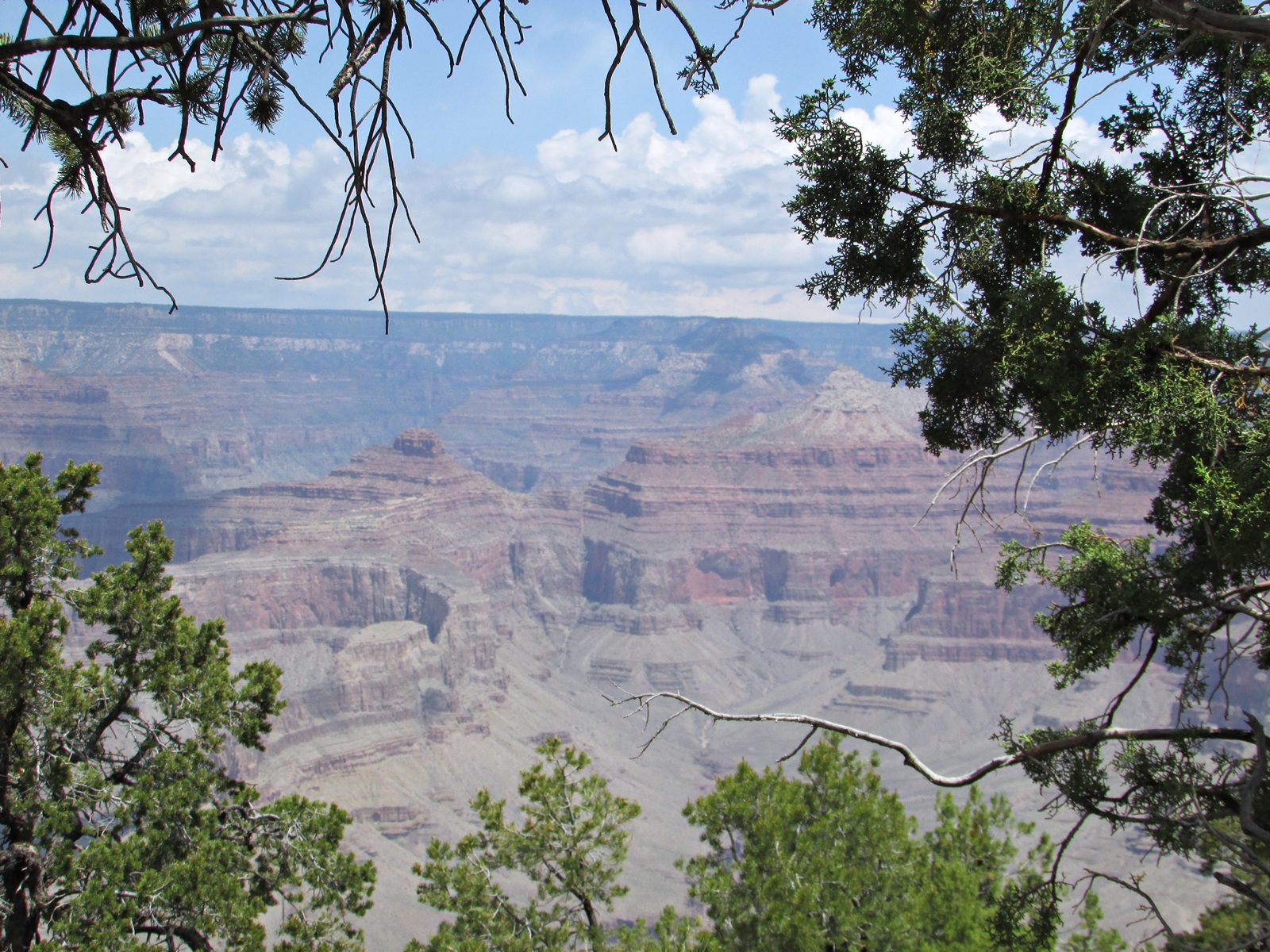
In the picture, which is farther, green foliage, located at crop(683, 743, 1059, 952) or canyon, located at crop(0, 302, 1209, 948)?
canyon, located at crop(0, 302, 1209, 948)

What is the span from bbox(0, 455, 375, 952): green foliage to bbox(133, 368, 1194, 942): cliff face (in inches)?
2369

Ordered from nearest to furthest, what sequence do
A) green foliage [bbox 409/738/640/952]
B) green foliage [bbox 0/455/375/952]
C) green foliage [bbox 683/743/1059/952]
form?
green foliage [bbox 0/455/375/952] < green foliage [bbox 683/743/1059/952] < green foliage [bbox 409/738/640/952]

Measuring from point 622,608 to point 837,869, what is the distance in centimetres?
14001

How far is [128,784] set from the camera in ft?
37.0

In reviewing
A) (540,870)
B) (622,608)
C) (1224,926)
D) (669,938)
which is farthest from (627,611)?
(1224,926)

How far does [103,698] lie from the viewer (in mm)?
11180

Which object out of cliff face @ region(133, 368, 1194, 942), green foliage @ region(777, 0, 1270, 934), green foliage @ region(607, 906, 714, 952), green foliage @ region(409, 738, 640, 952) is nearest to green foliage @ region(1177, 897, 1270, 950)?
green foliage @ region(777, 0, 1270, 934)

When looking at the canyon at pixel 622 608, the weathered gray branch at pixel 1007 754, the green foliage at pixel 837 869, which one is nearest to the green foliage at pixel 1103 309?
the weathered gray branch at pixel 1007 754

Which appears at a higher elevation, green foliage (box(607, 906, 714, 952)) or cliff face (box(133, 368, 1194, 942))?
green foliage (box(607, 906, 714, 952))

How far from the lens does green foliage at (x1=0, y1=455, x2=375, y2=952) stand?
9.77 meters

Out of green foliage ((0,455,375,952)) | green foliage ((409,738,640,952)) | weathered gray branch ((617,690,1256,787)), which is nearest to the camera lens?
weathered gray branch ((617,690,1256,787))

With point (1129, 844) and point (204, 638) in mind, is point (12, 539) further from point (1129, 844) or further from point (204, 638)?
point (1129, 844)

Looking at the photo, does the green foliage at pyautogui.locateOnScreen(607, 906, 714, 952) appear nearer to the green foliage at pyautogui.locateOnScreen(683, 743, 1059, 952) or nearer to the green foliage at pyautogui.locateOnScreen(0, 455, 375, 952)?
the green foliage at pyautogui.locateOnScreen(683, 743, 1059, 952)

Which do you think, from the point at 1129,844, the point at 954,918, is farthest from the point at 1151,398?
the point at 1129,844
